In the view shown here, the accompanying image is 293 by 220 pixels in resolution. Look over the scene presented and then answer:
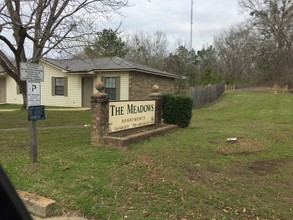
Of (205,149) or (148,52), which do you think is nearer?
(205,149)

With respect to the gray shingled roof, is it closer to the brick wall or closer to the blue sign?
the brick wall

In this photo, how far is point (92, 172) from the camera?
5.05m

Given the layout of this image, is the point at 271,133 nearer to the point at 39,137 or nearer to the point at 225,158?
the point at 225,158

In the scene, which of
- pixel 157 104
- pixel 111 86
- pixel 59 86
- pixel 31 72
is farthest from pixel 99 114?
pixel 59 86

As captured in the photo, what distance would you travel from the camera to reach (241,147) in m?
7.57

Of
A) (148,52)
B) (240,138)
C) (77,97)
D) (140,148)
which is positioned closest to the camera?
(140,148)

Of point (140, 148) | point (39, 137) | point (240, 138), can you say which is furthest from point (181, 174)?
point (39, 137)

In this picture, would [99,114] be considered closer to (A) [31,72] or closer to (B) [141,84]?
(A) [31,72]

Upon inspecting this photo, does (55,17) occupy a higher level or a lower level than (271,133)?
higher

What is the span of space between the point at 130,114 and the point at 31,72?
Result: 3.45 metres

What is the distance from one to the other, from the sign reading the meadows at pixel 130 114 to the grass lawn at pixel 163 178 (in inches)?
32.9

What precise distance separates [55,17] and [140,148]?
832 cm

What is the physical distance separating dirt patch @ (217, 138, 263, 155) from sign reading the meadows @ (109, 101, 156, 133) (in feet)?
8.15

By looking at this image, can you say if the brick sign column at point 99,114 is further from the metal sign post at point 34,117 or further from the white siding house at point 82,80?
the white siding house at point 82,80
